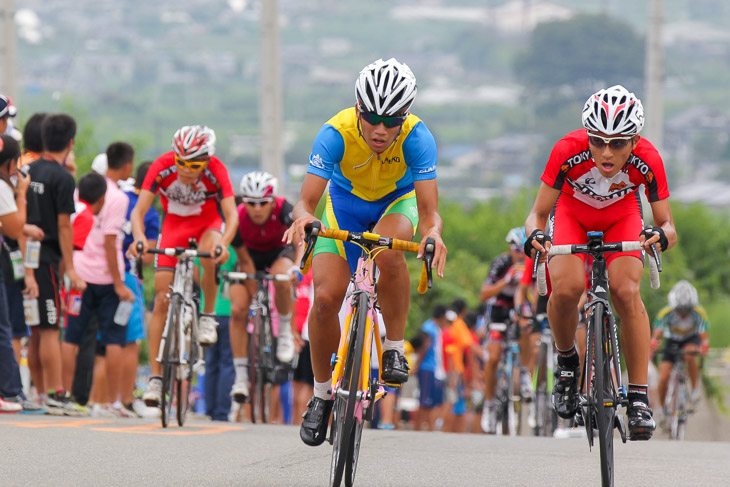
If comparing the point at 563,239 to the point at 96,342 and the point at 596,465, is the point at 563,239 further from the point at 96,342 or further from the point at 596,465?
the point at 96,342

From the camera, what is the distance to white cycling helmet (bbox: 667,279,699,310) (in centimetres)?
1917

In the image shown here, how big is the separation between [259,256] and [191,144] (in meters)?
2.80

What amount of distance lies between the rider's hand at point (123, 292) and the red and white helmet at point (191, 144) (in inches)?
74.6

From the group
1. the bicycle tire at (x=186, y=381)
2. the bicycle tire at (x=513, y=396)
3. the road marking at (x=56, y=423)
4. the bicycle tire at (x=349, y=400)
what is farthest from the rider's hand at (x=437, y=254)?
the bicycle tire at (x=513, y=396)

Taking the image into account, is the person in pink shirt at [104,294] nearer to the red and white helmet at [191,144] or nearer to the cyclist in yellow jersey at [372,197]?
the red and white helmet at [191,144]

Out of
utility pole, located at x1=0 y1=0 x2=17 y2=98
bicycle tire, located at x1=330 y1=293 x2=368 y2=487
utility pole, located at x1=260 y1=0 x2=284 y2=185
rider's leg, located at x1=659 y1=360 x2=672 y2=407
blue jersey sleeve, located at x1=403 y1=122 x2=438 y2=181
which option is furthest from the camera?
utility pole, located at x1=260 y1=0 x2=284 y2=185

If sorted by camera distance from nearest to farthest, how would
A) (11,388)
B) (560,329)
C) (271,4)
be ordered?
1. (560,329)
2. (11,388)
3. (271,4)

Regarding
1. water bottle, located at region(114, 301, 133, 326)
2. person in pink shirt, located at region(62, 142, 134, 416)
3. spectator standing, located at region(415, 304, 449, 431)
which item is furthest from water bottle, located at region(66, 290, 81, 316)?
spectator standing, located at region(415, 304, 449, 431)

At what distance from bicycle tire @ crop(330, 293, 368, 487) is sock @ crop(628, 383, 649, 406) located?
2000mm

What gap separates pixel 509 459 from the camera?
388 inches

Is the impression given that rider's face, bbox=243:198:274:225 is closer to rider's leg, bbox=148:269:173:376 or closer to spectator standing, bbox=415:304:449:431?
rider's leg, bbox=148:269:173:376

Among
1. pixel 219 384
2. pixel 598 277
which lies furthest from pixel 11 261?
pixel 598 277

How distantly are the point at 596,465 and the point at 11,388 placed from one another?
5342 millimetres

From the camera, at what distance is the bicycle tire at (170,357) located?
36.2ft
